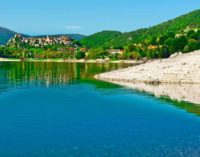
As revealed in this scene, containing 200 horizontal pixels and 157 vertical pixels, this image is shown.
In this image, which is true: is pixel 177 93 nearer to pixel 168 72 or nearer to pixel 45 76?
pixel 168 72

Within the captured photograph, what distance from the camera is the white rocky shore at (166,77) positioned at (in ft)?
272

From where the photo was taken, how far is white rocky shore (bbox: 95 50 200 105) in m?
82.9

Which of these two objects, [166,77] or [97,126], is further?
[166,77]

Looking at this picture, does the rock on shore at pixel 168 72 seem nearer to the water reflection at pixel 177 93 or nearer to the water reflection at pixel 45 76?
the water reflection at pixel 177 93

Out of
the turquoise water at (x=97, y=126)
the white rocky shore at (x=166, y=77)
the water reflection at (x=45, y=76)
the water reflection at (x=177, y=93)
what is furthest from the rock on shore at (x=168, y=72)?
the turquoise water at (x=97, y=126)

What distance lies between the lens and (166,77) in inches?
3804

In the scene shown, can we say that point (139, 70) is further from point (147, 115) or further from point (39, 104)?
point (147, 115)

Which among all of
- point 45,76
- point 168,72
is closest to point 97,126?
point 168,72

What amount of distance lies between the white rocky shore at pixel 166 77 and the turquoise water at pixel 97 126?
30.7ft

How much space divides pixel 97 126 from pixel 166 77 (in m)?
52.1

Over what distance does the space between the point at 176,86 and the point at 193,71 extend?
8.81 m

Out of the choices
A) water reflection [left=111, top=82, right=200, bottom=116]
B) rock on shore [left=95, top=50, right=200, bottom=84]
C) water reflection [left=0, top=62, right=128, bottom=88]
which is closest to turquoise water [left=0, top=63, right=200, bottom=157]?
water reflection [left=111, top=82, right=200, bottom=116]

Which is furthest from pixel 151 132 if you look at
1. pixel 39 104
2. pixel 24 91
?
pixel 24 91

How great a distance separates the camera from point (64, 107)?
2434 inches
